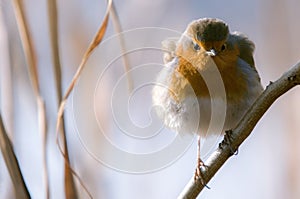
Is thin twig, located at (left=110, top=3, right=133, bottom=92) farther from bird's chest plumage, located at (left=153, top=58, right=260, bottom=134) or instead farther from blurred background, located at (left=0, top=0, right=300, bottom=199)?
bird's chest plumage, located at (left=153, top=58, right=260, bottom=134)

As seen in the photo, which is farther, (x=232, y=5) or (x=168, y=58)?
(x=232, y=5)

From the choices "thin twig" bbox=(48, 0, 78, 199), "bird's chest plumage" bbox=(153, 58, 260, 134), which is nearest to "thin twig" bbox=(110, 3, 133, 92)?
"thin twig" bbox=(48, 0, 78, 199)

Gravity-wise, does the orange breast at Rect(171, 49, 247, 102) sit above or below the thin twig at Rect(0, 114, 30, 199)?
above

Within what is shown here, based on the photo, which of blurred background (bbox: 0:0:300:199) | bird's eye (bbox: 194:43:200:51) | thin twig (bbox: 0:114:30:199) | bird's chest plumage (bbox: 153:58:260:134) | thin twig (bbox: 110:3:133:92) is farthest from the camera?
bird's eye (bbox: 194:43:200:51)

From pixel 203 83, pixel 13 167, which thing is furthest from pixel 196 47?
pixel 13 167

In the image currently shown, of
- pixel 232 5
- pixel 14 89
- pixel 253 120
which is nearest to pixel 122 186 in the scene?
pixel 14 89

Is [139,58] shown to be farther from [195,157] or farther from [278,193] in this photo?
[278,193]
